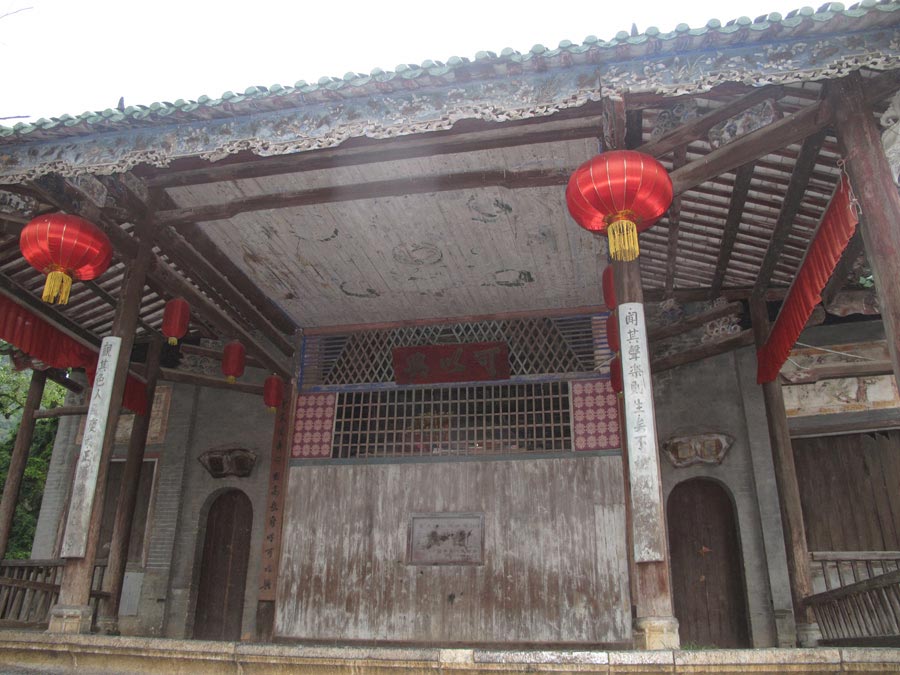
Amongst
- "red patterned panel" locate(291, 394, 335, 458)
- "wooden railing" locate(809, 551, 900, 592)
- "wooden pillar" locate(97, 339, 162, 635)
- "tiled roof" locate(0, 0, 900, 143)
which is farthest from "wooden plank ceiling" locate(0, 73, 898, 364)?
"wooden railing" locate(809, 551, 900, 592)

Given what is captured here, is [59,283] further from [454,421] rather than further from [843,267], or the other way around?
[843,267]

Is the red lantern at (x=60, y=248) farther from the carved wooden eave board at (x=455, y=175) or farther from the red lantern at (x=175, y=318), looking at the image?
the red lantern at (x=175, y=318)

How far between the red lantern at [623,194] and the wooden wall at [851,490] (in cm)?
481

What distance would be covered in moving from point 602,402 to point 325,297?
3.50 m

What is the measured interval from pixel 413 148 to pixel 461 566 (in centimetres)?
470

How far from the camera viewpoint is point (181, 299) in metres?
7.57

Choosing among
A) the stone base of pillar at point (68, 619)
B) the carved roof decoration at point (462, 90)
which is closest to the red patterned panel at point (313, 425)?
the stone base of pillar at point (68, 619)

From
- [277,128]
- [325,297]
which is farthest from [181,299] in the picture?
[277,128]

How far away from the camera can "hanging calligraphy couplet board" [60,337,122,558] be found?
17.8 feet

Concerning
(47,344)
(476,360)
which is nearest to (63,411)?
(47,344)

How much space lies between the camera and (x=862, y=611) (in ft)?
18.6

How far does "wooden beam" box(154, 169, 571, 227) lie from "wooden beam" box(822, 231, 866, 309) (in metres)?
2.81

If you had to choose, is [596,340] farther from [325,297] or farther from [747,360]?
[325,297]

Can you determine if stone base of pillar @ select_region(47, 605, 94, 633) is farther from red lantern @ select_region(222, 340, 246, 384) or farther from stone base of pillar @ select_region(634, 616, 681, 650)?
stone base of pillar @ select_region(634, 616, 681, 650)
